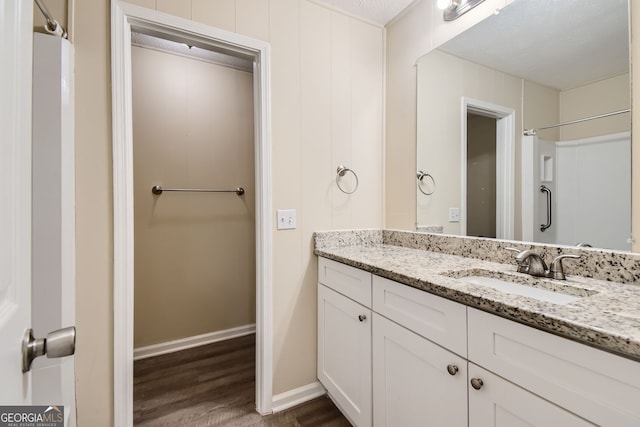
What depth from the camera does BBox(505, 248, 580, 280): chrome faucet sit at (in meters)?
1.06

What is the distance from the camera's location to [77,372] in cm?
127

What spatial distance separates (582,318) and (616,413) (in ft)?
0.58

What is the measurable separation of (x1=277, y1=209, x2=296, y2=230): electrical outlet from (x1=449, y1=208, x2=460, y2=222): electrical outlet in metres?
0.90

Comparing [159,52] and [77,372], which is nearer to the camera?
[77,372]

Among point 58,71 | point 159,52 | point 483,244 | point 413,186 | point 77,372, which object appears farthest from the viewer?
point 159,52

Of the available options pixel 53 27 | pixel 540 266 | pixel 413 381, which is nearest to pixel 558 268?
pixel 540 266

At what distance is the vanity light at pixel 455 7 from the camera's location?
4.84 feet

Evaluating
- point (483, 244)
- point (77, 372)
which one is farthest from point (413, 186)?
point (77, 372)

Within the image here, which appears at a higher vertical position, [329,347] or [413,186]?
[413,186]

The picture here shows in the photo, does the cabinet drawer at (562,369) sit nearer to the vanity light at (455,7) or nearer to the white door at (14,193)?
the white door at (14,193)

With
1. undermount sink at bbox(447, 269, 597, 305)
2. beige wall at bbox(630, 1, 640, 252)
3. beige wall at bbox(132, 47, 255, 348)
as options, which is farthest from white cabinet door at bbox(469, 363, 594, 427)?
beige wall at bbox(132, 47, 255, 348)

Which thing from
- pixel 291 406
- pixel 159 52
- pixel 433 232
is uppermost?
pixel 159 52

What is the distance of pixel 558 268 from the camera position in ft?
3.51

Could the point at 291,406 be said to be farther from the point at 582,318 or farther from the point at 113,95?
the point at 113,95
